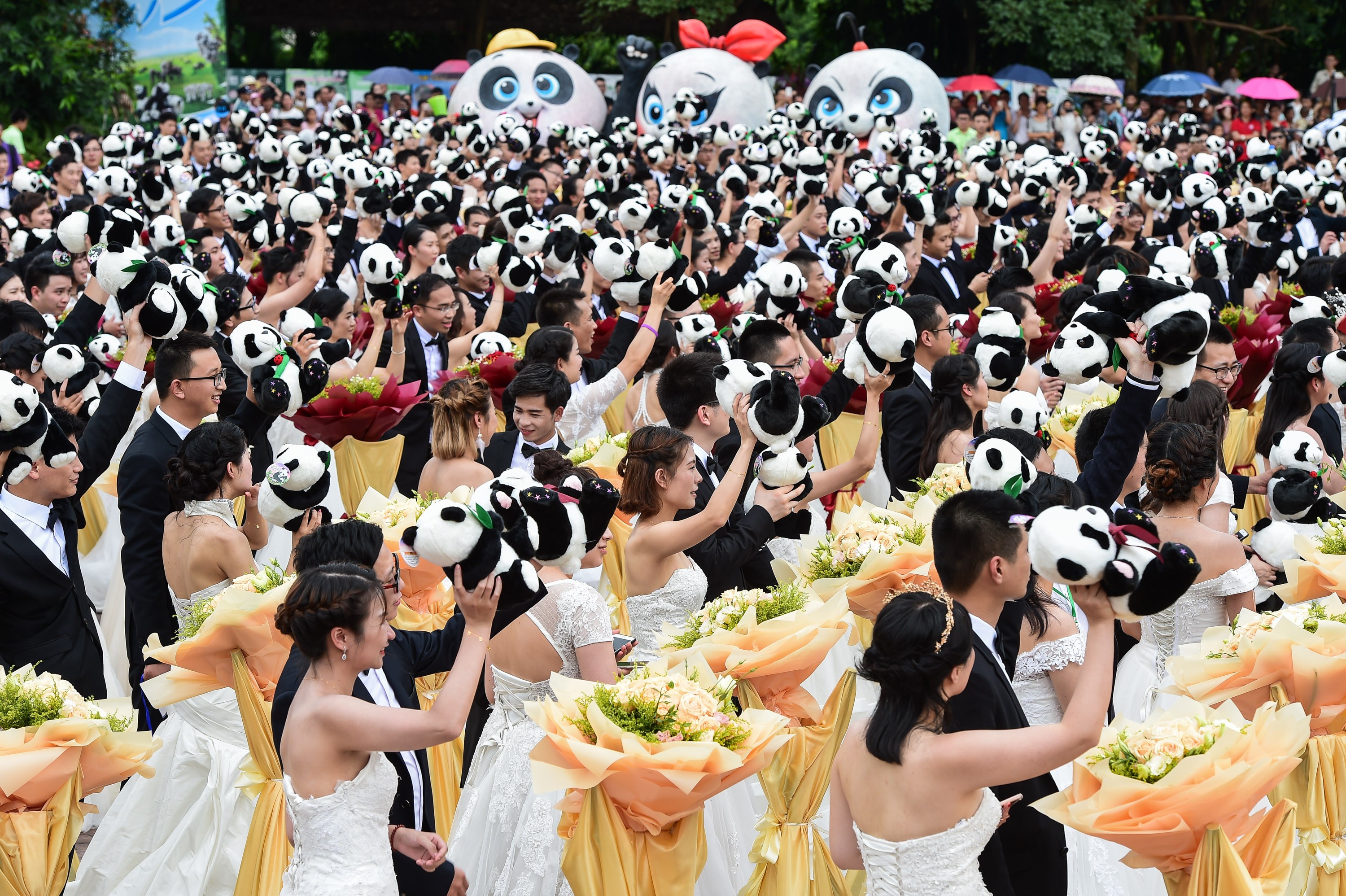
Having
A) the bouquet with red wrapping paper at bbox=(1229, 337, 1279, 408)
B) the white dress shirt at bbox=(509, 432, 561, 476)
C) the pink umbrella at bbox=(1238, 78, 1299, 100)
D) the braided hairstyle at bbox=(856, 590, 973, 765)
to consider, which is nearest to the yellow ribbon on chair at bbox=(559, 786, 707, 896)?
the braided hairstyle at bbox=(856, 590, 973, 765)

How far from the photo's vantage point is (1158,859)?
3.35 m

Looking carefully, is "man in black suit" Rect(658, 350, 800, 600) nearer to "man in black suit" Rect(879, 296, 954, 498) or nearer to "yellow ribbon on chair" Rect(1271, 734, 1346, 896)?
"man in black suit" Rect(879, 296, 954, 498)

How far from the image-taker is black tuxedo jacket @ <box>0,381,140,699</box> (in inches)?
197

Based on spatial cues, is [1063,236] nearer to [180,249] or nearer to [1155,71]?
[180,249]

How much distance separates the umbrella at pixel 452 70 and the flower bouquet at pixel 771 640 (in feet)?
84.2

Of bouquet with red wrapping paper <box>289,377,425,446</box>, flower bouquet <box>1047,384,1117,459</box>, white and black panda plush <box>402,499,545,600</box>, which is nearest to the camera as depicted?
white and black panda plush <box>402,499,545,600</box>

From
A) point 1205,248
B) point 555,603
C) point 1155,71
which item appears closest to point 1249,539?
point 555,603

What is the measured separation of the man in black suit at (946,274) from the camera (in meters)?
10.2

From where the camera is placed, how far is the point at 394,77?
29.4m

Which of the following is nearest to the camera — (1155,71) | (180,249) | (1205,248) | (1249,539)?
(1249,539)

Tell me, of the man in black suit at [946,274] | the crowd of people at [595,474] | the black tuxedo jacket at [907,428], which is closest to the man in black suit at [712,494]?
the crowd of people at [595,474]

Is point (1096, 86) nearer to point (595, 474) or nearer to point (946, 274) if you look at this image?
point (946, 274)

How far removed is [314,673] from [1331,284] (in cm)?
733

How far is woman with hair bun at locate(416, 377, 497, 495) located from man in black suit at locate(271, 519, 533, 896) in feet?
6.54
